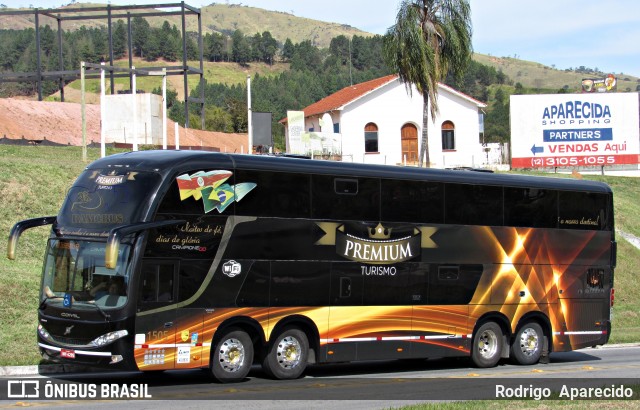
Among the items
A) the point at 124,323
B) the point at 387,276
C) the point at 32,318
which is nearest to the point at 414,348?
the point at 387,276

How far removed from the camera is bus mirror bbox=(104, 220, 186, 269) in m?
13.7

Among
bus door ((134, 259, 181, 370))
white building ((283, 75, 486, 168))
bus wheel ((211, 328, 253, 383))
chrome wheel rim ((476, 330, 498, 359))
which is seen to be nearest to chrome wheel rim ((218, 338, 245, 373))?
bus wheel ((211, 328, 253, 383))

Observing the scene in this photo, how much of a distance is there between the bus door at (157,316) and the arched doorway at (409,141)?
47345 mm

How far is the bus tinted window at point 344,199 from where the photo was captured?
56.9 feet

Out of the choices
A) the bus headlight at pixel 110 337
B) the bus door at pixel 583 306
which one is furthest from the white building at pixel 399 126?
the bus headlight at pixel 110 337

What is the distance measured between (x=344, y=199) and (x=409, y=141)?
4468 centimetres

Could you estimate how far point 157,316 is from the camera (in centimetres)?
1507

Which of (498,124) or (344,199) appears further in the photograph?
(498,124)

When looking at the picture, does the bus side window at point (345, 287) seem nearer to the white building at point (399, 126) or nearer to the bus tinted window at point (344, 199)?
the bus tinted window at point (344, 199)

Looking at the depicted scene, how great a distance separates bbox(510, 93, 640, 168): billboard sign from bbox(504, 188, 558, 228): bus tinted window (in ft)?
128

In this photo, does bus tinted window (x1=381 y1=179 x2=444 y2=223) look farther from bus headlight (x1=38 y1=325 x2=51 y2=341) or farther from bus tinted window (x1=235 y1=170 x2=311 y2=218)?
bus headlight (x1=38 y1=325 x2=51 y2=341)

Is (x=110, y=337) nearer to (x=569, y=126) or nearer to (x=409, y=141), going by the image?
(x=409, y=141)

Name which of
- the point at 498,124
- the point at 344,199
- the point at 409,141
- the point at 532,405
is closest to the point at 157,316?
the point at 344,199

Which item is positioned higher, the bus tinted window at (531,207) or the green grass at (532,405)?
the bus tinted window at (531,207)
